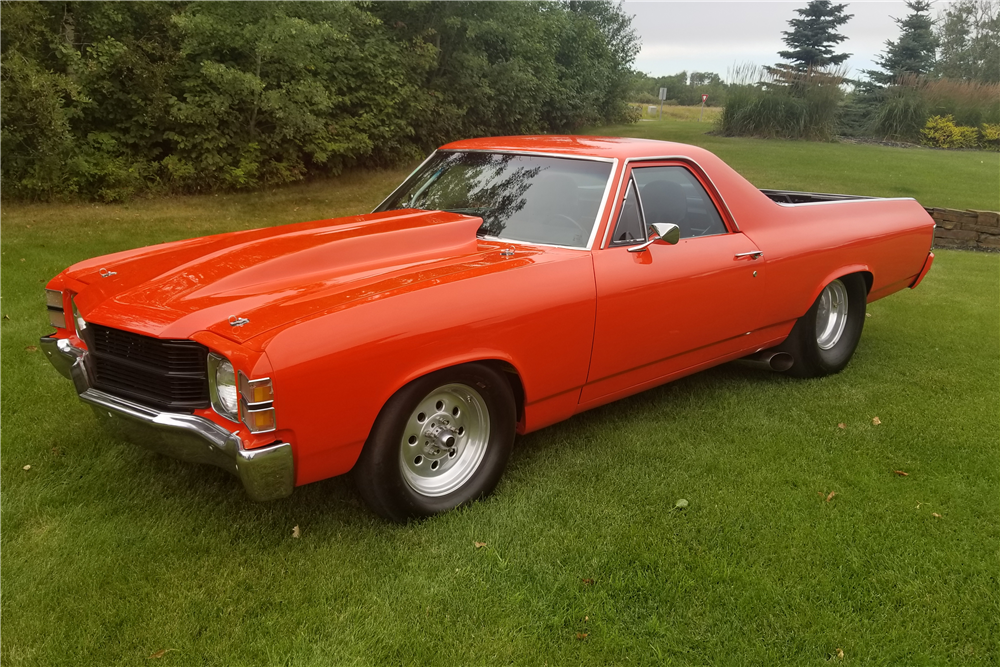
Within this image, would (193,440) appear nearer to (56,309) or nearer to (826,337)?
(56,309)

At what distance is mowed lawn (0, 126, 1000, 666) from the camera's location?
2.66 metres

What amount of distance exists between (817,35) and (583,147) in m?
31.5

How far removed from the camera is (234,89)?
11.7m

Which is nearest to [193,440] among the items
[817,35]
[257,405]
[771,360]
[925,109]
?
[257,405]

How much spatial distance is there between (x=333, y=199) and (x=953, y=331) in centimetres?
977

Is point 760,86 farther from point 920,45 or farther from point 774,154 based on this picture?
point 920,45

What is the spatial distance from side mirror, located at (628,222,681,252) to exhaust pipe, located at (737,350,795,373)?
151cm

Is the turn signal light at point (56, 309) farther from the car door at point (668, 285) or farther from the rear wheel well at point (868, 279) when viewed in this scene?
the rear wheel well at point (868, 279)

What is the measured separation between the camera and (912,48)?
103 feet

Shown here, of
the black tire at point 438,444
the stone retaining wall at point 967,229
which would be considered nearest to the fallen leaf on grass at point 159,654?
the black tire at point 438,444

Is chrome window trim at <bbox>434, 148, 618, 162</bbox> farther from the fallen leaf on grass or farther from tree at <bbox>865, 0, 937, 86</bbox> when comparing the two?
tree at <bbox>865, 0, 937, 86</bbox>

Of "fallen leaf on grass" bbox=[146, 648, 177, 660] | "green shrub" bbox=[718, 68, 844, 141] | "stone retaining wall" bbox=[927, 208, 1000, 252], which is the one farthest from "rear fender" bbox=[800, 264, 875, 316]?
"green shrub" bbox=[718, 68, 844, 141]

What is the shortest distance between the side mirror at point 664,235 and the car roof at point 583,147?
1.69 feet

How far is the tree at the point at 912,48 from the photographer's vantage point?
3136 cm
